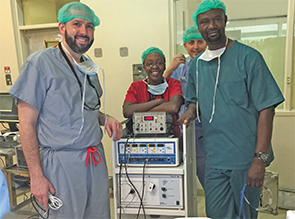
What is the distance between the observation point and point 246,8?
261cm

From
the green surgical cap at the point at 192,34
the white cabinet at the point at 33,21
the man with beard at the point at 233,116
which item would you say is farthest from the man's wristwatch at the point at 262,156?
the white cabinet at the point at 33,21

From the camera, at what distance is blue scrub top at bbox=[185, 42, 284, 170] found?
56.3 inches

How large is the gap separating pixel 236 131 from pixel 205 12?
0.72 metres

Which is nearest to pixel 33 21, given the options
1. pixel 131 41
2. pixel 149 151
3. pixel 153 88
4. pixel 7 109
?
pixel 131 41

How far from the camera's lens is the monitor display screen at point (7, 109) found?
2164mm

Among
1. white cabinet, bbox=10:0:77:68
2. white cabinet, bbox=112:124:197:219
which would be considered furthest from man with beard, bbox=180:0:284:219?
white cabinet, bbox=10:0:77:68

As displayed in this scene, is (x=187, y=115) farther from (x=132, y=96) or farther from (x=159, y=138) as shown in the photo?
(x=132, y=96)

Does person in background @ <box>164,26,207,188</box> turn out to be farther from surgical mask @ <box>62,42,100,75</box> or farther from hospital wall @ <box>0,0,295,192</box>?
surgical mask @ <box>62,42,100,75</box>

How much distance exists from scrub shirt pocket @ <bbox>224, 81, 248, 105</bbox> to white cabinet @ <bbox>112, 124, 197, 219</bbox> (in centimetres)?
33

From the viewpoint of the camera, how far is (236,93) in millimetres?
1472

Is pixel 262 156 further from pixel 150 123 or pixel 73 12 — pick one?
pixel 73 12

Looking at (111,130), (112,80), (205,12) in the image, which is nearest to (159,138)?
(111,130)

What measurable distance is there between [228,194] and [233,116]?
450mm

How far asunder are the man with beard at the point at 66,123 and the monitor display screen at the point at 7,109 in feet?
3.30
